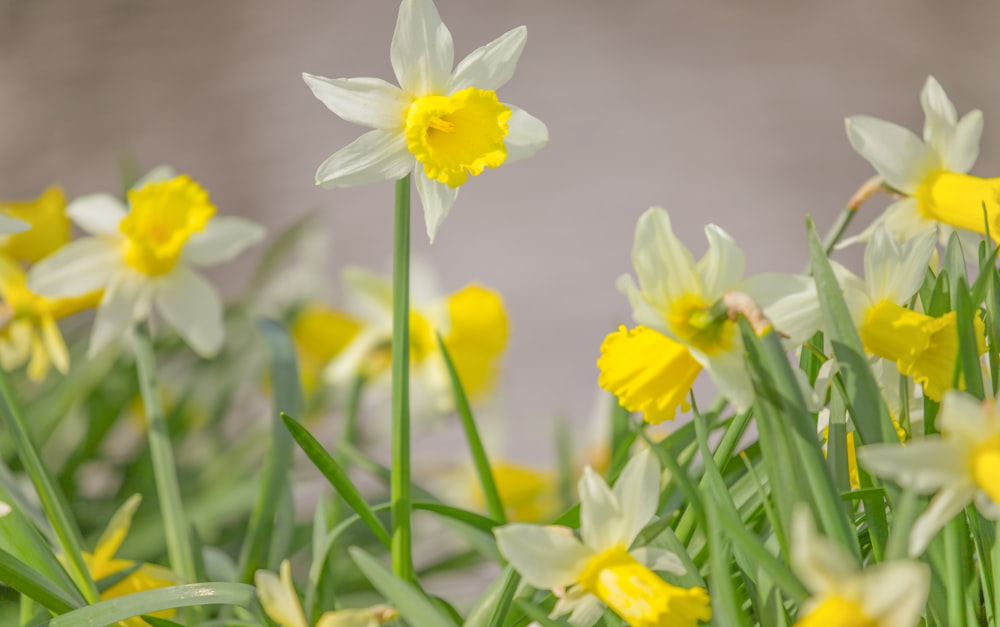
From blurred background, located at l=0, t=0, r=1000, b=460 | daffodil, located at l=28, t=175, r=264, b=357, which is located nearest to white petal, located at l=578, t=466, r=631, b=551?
daffodil, located at l=28, t=175, r=264, b=357

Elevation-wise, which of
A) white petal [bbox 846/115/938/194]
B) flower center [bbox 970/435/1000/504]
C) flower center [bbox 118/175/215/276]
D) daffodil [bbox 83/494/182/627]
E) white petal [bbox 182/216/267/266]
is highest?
flower center [bbox 118/175/215/276]

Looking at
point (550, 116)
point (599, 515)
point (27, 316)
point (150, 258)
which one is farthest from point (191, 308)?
point (550, 116)

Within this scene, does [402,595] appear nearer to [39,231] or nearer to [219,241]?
[219,241]

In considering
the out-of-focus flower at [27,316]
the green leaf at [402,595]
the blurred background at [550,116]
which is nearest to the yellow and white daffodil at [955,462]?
the green leaf at [402,595]

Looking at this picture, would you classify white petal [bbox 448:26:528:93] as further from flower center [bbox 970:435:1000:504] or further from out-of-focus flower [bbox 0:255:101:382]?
out-of-focus flower [bbox 0:255:101:382]

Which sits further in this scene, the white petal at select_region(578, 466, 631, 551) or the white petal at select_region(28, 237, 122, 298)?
the white petal at select_region(28, 237, 122, 298)

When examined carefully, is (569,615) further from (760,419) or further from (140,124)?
(140,124)
